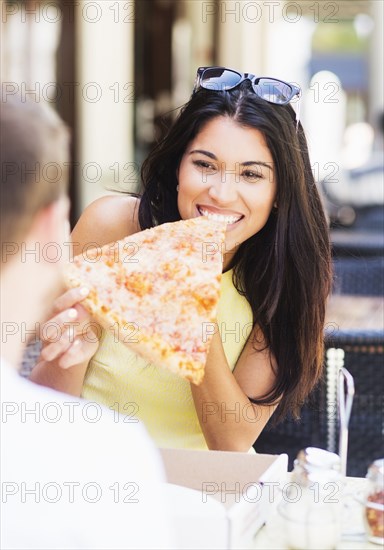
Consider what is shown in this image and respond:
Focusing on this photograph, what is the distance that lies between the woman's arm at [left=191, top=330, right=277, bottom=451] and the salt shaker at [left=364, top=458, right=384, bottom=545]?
67 cm

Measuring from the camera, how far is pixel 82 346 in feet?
6.13

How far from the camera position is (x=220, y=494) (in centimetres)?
181

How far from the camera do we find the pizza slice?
1.85m

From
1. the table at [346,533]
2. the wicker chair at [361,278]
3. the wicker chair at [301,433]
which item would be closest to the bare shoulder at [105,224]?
the wicker chair at [301,433]

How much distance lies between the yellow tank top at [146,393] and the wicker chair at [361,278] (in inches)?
73.4

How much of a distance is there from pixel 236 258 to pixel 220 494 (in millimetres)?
793

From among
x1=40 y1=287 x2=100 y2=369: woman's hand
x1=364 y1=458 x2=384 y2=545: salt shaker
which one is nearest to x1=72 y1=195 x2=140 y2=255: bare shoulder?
x1=40 y1=287 x2=100 y2=369: woman's hand

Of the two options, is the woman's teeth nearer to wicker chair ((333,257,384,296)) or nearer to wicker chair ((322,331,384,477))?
wicker chair ((322,331,384,477))

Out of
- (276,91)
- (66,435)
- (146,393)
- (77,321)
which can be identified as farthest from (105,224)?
(66,435)

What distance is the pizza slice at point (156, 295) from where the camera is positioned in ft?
6.07

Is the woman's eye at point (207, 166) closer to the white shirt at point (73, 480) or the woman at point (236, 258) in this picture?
the woman at point (236, 258)

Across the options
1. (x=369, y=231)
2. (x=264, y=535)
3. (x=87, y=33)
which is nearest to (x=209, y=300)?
(x=264, y=535)

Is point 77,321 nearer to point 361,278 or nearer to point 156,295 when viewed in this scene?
point 156,295

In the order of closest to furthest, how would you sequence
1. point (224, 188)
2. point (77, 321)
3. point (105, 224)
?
point (77, 321) → point (224, 188) → point (105, 224)
